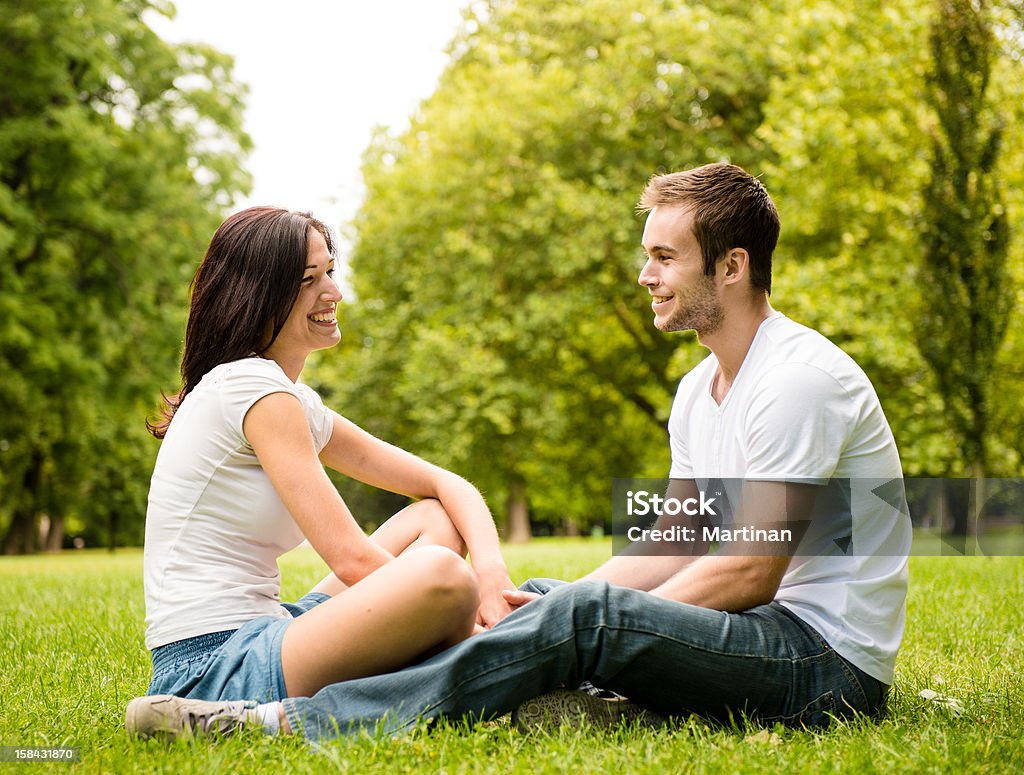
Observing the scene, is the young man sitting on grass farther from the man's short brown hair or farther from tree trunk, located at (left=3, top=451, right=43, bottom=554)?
tree trunk, located at (left=3, top=451, right=43, bottom=554)

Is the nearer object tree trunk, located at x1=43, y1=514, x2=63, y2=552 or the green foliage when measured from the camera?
the green foliage

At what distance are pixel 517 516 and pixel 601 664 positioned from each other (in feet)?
70.6

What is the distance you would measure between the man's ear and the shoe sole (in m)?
1.38

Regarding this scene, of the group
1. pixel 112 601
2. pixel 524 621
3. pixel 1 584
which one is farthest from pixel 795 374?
pixel 1 584

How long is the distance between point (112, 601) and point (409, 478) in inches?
166

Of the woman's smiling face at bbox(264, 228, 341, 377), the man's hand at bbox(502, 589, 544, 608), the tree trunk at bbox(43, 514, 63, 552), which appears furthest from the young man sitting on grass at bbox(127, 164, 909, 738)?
the tree trunk at bbox(43, 514, 63, 552)

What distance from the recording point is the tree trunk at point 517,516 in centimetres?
2398

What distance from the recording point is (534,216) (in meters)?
20.5

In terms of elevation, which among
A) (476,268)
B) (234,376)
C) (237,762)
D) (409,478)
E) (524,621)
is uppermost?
(476,268)

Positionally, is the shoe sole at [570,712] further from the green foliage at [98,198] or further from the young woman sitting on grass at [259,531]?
the green foliage at [98,198]

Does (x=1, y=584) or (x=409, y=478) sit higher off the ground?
(x=409, y=478)

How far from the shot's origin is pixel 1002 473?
640 inches

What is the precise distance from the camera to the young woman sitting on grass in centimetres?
293

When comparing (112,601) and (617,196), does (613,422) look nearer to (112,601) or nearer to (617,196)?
(617,196)
